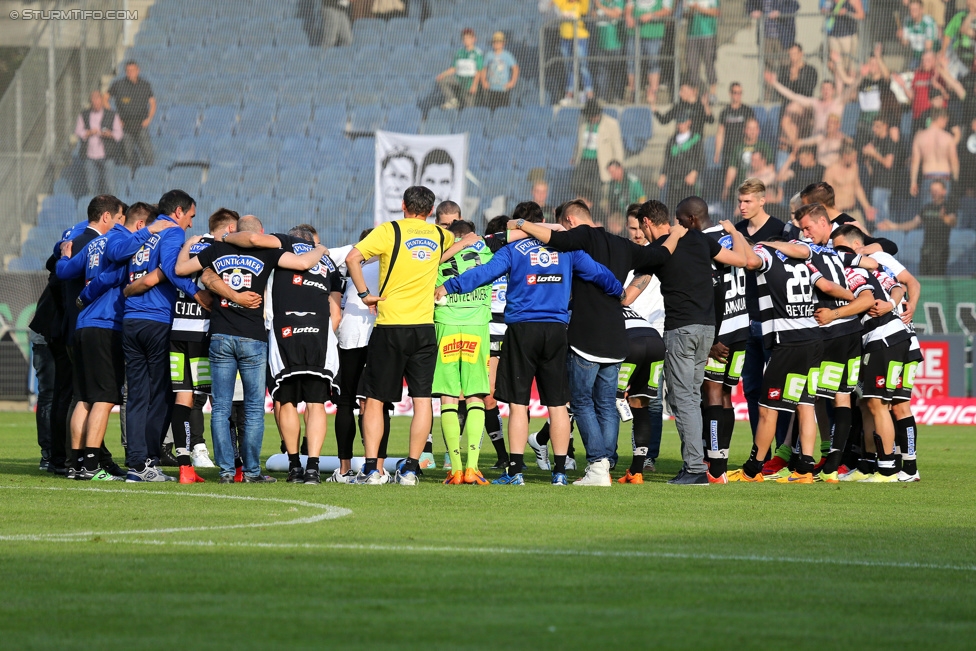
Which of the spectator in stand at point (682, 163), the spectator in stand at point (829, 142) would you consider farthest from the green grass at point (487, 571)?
the spectator in stand at point (829, 142)

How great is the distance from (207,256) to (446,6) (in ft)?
66.7

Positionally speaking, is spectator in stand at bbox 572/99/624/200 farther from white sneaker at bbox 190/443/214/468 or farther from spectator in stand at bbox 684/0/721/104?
white sneaker at bbox 190/443/214/468

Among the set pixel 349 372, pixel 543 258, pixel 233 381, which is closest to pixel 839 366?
pixel 543 258

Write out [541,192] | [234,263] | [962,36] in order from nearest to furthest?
[234,263] → [962,36] → [541,192]

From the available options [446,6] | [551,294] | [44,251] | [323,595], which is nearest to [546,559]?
[323,595]

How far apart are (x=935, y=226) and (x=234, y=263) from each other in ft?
55.3

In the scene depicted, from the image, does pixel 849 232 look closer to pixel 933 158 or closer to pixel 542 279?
pixel 542 279

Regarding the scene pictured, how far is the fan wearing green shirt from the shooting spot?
10883 millimetres

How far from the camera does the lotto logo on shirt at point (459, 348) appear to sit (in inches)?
431

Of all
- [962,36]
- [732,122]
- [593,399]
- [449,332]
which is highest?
[962,36]

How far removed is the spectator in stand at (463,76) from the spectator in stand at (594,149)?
2.67 metres

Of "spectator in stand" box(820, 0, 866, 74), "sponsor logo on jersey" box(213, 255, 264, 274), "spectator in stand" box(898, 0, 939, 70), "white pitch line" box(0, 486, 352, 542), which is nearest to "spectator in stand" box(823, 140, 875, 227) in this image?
"spectator in stand" box(820, 0, 866, 74)

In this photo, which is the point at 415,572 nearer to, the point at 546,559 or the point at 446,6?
the point at 546,559

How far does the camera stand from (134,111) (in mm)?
28453
